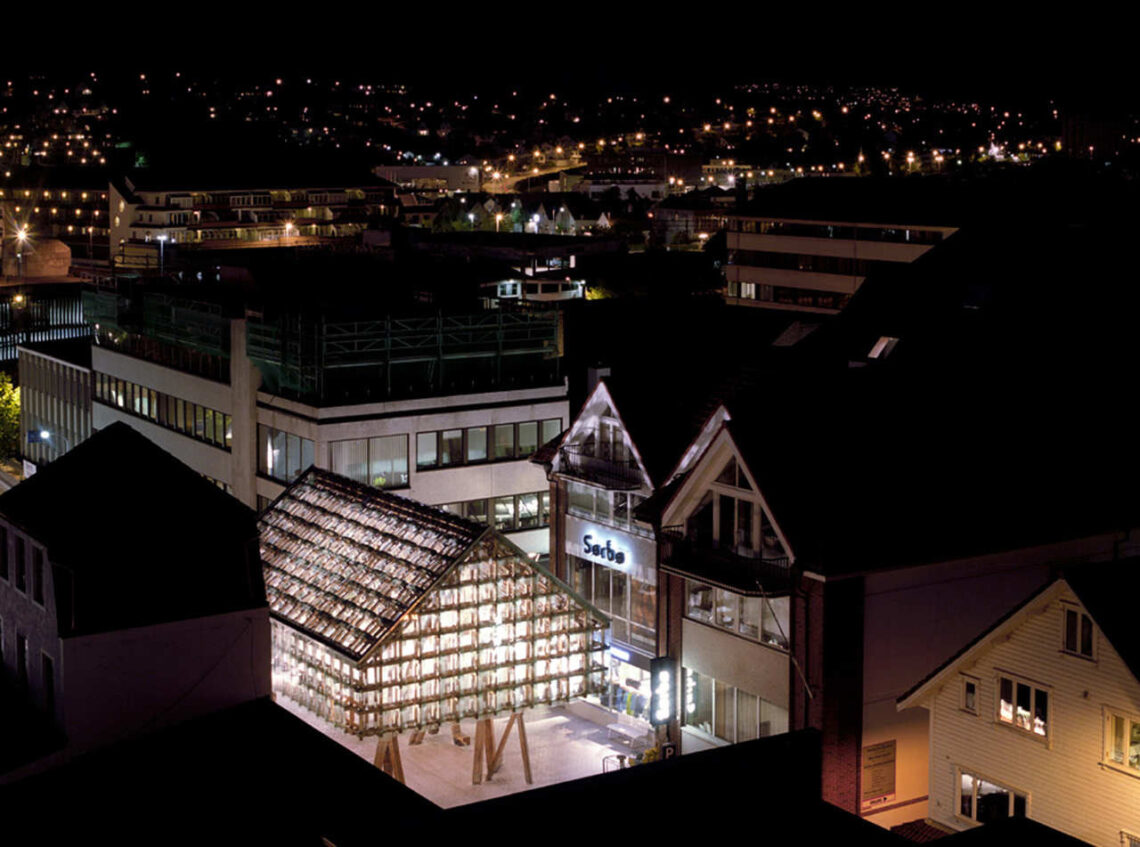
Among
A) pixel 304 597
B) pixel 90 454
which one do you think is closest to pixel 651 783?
pixel 304 597

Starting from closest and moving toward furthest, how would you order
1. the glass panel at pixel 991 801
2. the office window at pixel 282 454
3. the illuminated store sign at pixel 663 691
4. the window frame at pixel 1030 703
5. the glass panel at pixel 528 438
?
1. the window frame at pixel 1030 703
2. the glass panel at pixel 991 801
3. the illuminated store sign at pixel 663 691
4. the office window at pixel 282 454
5. the glass panel at pixel 528 438

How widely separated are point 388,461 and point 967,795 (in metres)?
27.3

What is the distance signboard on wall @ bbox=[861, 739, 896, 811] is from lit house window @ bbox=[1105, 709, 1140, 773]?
290 inches

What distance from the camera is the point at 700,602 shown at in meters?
42.0

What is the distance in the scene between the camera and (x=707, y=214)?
190m

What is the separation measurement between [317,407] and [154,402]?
55.6 feet

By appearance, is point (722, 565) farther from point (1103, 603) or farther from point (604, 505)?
point (1103, 603)

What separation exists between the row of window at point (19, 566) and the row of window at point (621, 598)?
16.6 metres

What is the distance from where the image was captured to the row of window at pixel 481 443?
57906mm

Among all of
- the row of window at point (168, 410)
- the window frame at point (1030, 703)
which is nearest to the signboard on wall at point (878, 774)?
the window frame at point (1030, 703)

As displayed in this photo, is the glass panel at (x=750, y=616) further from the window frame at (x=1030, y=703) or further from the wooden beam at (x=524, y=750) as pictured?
the window frame at (x=1030, y=703)

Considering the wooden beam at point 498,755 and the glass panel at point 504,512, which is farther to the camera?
the glass panel at point 504,512

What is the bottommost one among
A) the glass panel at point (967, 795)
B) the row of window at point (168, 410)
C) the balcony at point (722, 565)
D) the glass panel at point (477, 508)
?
Answer: the glass panel at point (967, 795)

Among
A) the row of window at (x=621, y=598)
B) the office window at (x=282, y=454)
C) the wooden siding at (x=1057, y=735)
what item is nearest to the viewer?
the wooden siding at (x=1057, y=735)
